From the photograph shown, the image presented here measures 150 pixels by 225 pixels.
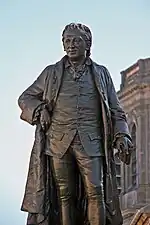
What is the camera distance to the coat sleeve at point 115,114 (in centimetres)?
940

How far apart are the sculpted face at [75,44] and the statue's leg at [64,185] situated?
110 centimetres

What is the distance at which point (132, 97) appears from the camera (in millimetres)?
50438

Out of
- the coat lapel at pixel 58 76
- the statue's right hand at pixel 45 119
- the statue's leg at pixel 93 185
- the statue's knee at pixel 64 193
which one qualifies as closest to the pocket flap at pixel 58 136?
the statue's right hand at pixel 45 119

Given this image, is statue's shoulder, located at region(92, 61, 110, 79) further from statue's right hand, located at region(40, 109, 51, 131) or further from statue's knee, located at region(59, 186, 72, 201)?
statue's knee, located at region(59, 186, 72, 201)

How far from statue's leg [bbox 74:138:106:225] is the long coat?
0.15 meters

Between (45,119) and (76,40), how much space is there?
95 centimetres

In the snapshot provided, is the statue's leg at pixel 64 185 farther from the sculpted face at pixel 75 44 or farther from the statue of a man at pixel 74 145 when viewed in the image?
the sculpted face at pixel 75 44

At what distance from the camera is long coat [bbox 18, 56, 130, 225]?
9.28m

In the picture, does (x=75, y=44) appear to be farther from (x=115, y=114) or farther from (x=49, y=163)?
(x=49, y=163)

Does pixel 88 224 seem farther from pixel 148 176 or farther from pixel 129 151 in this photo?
pixel 148 176

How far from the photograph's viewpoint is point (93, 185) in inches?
361

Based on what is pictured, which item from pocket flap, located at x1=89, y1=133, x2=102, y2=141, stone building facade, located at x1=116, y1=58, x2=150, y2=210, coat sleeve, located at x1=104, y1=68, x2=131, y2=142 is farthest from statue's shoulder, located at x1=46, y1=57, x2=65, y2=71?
stone building facade, located at x1=116, y1=58, x2=150, y2=210

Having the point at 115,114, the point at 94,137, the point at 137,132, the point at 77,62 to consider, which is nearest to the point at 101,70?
the point at 77,62

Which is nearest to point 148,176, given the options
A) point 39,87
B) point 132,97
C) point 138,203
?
point 138,203
